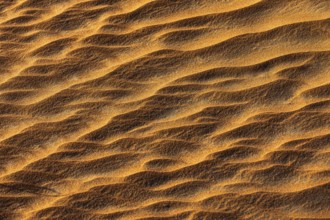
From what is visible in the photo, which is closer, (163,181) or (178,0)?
(163,181)

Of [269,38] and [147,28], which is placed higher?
[147,28]

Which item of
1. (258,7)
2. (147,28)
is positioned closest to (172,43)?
(147,28)

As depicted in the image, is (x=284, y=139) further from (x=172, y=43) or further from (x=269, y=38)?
(x=172, y=43)

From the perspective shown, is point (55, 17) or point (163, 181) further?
point (55, 17)

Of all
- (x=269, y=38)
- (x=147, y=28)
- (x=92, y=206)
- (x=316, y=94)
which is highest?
(x=147, y=28)

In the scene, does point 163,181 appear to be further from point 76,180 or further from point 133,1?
point 133,1

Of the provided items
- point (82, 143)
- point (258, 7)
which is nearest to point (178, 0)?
point (258, 7)
